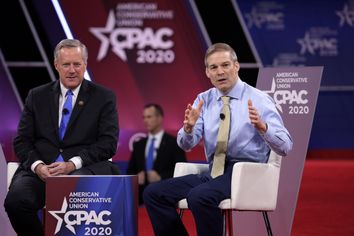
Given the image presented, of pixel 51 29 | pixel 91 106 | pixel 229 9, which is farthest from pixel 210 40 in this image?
pixel 91 106

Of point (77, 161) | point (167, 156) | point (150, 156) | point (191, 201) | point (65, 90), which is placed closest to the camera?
point (191, 201)

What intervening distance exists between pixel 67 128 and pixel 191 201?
947 millimetres

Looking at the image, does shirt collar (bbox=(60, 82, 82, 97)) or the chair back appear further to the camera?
shirt collar (bbox=(60, 82, 82, 97))

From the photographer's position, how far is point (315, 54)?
50.9ft

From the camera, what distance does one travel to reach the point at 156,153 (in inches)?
301

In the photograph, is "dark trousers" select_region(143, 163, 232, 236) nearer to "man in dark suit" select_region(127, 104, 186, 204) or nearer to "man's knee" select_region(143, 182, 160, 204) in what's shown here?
"man's knee" select_region(143, 182, 160, 204)

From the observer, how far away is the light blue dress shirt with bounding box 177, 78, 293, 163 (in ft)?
14.8

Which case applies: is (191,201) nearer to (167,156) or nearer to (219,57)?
(219,57)

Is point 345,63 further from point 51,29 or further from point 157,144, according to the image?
point 157,144

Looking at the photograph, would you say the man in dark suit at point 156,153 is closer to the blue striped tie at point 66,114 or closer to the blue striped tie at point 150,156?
the blue striped tie at point 150,156

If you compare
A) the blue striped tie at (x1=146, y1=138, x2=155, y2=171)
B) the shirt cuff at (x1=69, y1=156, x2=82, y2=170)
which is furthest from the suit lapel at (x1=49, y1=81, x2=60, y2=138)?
the blue striped tie at (x1=146, y1=138, x2=155, y2=171)

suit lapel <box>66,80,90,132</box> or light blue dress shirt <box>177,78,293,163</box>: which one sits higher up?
suit lapel <box>66,80,90,132</box>

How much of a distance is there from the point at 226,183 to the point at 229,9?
7611 millimetres

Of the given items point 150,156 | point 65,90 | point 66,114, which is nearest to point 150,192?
point 66,114
